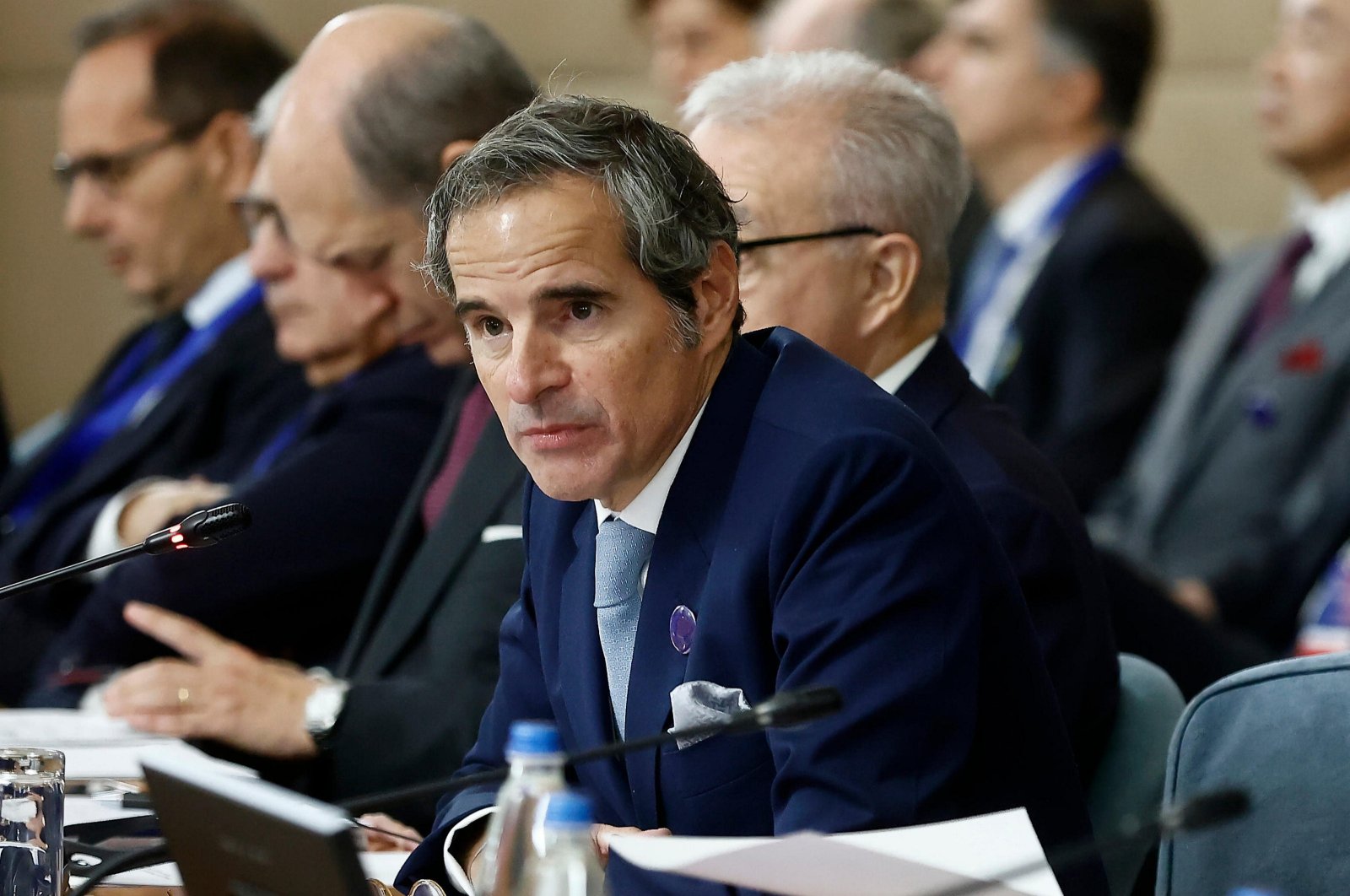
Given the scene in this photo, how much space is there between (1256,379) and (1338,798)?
280cm

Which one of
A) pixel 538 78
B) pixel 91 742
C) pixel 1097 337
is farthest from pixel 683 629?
pixel 538 78

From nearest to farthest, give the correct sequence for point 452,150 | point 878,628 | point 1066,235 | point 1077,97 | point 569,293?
point 878,628, point 569,293, point 452,150, point 1066,235, point 1077,97

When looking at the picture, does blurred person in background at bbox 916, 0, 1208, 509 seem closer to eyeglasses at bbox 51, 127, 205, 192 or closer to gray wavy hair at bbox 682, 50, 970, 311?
eyeglasses at bbox 51, 127, 205, 192

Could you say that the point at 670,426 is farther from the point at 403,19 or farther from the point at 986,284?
the point at 986,284

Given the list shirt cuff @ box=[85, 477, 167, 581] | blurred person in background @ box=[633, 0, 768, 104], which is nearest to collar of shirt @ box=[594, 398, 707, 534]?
shirt cuff @ box=[85, 477, 167, 581]

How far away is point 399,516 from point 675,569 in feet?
3.78

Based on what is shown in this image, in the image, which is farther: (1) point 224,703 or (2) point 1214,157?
(2) point 1214,157

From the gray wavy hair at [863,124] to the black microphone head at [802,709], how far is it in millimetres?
1129

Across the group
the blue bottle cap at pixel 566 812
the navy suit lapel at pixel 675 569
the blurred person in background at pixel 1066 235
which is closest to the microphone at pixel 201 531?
the navy suit lapel at pixel 675 569

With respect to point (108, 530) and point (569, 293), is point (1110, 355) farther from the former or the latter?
point (569, 293)

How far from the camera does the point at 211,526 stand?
5.30 feet

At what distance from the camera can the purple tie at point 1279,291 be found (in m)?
4.48

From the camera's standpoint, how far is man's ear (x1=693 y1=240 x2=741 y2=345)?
1737mm

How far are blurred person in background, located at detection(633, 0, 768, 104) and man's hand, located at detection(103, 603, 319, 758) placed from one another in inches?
113
